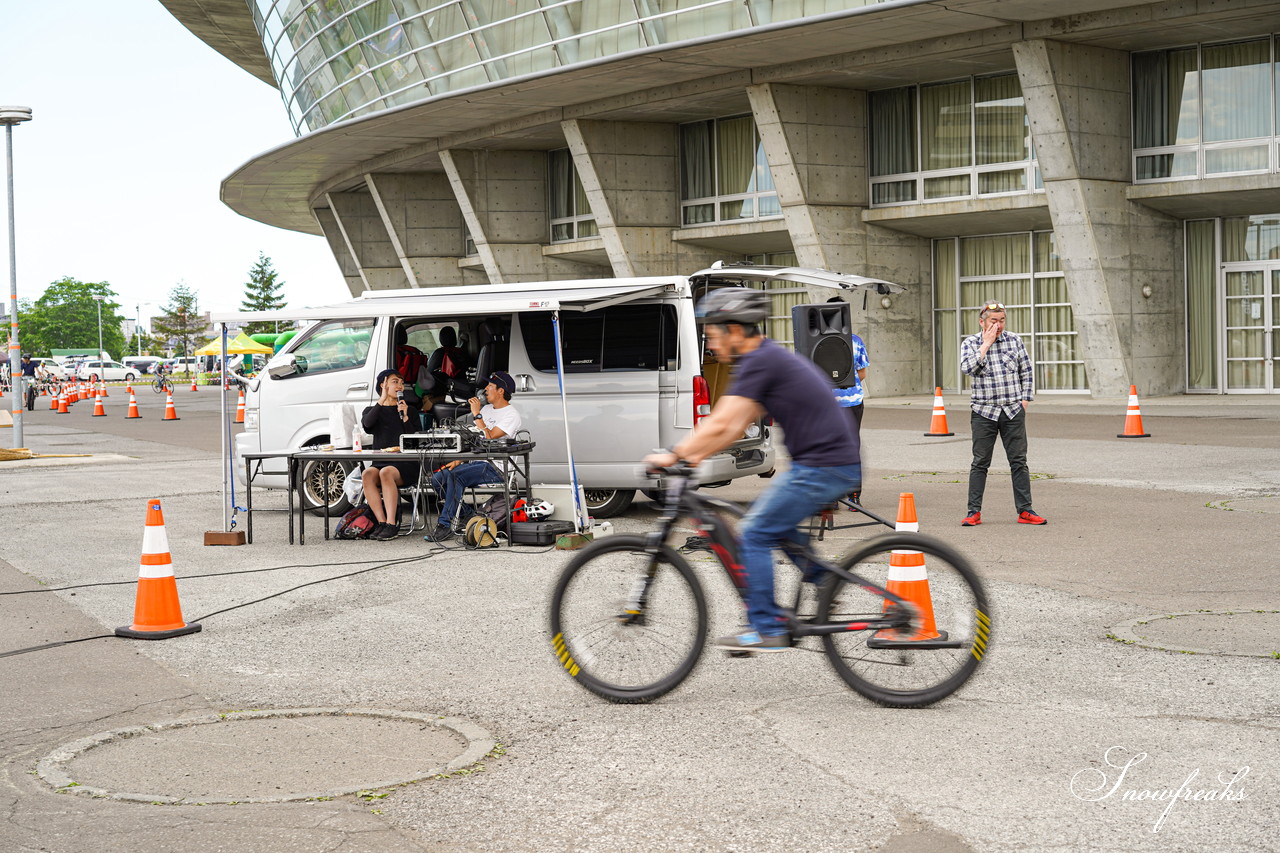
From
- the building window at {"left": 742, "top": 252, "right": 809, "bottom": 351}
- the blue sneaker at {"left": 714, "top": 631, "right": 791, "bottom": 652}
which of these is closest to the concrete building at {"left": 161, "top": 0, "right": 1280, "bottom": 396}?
the building window at {"left": 742, "top": 252, "right": 809, "bottom": 351}

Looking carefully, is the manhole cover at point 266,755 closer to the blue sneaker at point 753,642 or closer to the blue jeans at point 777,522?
the blue sneaker at point 753,642

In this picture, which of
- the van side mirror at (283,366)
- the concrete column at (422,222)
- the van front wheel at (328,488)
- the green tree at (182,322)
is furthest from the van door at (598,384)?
the green tree at (182,322)

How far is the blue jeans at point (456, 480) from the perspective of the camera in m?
11.8

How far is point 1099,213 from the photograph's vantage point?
2777 centimetres

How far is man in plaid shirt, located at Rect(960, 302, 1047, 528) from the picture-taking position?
11586 millimetres

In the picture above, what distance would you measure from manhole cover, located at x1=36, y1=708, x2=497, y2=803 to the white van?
5.78 metres

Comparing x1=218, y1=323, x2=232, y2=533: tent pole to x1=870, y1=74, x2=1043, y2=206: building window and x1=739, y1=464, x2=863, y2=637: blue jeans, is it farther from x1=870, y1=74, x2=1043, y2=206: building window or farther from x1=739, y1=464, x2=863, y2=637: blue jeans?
x1=870, y1=74, x2=1043, y2=206: building window

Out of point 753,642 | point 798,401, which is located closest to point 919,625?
point 753,642

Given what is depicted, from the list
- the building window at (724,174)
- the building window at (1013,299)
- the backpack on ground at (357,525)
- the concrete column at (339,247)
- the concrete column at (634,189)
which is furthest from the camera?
the concrete column at (339,247)

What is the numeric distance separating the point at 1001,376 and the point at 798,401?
628 centimetres

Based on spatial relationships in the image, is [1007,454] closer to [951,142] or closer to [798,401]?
[798,401]

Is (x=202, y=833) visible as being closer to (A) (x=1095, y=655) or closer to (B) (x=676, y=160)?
(A) (x=1095, y=655)

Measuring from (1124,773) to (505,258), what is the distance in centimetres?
3789

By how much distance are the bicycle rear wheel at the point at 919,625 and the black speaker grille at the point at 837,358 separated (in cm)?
639
